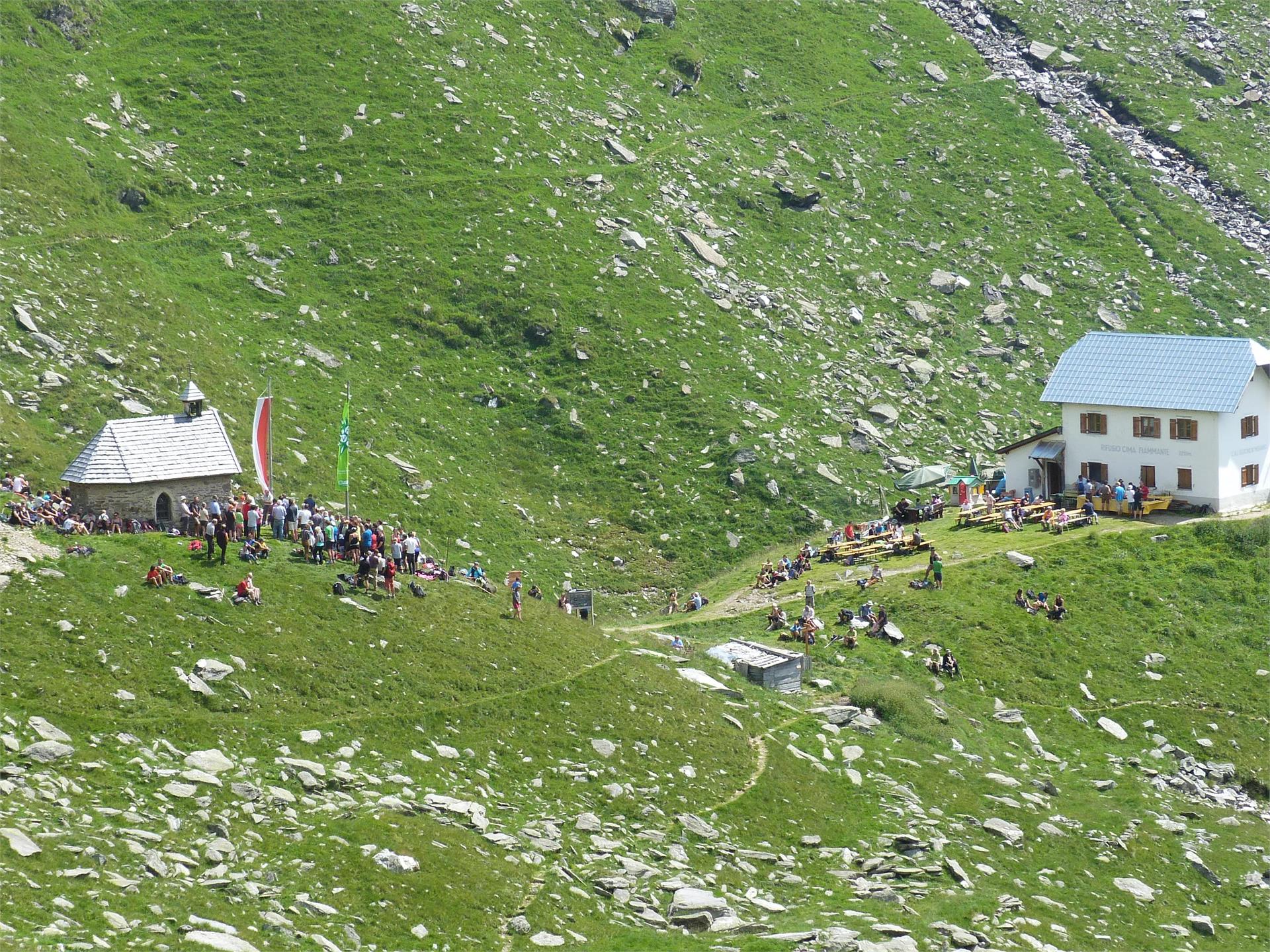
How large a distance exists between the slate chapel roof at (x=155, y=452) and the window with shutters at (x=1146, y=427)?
4391 cm

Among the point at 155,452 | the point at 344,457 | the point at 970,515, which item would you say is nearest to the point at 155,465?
the point at 155,452

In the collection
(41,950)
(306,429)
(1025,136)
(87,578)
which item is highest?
(1025,136)

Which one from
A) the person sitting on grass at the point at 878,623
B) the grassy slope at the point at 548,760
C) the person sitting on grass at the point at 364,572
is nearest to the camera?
the grassy slope at the point at 548,760

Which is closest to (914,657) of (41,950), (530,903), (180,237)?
(530,903)

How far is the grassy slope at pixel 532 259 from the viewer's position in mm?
78625

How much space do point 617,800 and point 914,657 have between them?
68.0 ft

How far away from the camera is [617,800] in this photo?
47.0 meters

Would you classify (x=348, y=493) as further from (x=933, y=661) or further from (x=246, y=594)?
(x=933, y=661)

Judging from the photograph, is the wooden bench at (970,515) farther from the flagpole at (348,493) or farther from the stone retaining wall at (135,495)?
the stone retaining wall at (135,495)

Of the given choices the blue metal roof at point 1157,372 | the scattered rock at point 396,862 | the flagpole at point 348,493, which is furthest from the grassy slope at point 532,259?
the scattered rock at point 396,862

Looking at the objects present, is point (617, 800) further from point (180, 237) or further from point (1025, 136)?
point (1025, 136)

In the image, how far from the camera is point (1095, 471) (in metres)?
80.2

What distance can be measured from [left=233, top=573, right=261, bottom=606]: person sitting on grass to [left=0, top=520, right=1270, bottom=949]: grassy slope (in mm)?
490

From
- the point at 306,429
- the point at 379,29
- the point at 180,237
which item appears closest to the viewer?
the point at 306,429
